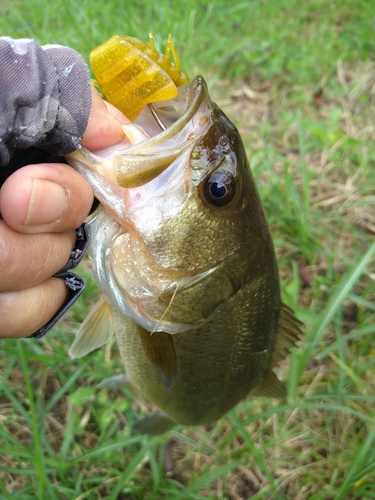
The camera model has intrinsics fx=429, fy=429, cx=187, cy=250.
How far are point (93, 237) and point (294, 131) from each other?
2.74 meters

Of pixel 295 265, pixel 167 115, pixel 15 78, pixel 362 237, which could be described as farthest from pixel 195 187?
pixel 362 237

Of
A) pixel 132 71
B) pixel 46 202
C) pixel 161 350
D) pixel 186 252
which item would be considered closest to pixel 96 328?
pixel 161 350

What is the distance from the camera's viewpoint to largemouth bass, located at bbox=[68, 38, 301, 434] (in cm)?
122

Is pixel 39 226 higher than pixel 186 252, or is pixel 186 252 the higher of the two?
pixel 39 226

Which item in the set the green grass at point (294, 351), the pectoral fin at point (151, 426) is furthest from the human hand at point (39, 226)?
the pectoral fin at point (151, 426)

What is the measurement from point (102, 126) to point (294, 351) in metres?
1.71

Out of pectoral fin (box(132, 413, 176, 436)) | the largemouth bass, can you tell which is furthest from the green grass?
the largemouth bass

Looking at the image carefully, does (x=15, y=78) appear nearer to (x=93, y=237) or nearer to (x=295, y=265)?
(x=93, y=237)

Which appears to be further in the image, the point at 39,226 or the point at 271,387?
the point at 271,387

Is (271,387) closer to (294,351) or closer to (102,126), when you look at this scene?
(294,351)

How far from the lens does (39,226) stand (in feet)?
3.84

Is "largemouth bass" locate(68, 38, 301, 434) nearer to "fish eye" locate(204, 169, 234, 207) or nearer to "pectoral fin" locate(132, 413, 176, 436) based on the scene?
"fish eye" locate(204, 169, 234, 207)

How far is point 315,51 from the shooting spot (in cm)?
423

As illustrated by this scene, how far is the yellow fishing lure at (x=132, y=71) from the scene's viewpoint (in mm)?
1175
